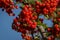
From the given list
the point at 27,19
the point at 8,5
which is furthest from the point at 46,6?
the point at 8,5

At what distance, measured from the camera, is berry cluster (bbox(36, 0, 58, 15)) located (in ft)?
5.68

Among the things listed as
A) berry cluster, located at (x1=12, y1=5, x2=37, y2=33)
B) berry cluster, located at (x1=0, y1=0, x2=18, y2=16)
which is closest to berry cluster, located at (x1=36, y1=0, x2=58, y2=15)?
berry cluster, located at (x1=12, y1=5, x2=37, y2=33)

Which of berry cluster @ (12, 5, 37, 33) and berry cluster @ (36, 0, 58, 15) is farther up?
berry cluster @ (36, 0, 58, 15)

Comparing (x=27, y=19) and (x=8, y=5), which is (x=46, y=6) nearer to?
(x=27, y=19)

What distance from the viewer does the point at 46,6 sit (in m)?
1.75

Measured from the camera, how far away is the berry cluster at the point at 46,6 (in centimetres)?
173

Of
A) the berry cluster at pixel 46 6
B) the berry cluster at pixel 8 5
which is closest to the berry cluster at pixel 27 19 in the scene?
the berry cluster at pixel 46 6

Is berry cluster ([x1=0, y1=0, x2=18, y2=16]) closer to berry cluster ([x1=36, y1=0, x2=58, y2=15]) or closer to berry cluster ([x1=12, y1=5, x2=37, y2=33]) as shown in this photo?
berry cluster ([x1=12, y1=5, x2=37, y2=33])

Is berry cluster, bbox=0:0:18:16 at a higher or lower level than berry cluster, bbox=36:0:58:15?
lower

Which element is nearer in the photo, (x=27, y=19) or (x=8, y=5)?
(x=27, y=19)

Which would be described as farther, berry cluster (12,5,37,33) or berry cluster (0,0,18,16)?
berry cluster (0,0,18,16)

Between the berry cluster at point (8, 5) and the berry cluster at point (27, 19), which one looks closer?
the berry cluster at point (27, 19)

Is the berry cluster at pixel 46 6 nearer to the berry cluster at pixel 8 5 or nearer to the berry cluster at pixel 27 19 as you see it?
the berry cluster at pixel 27 19

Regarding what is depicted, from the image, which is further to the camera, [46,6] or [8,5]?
[8,5]
